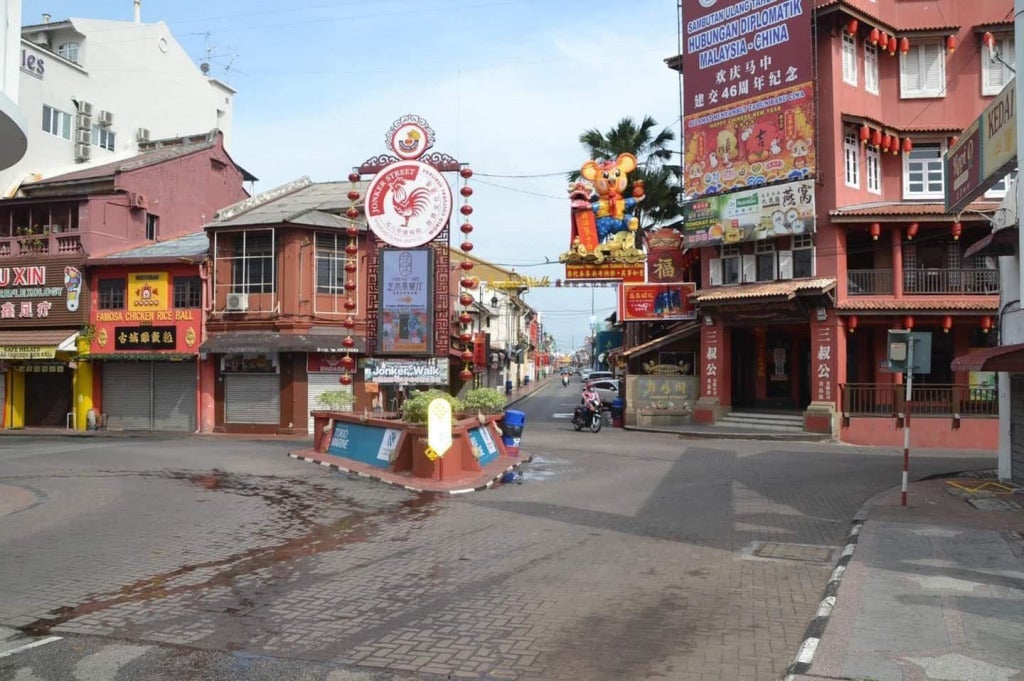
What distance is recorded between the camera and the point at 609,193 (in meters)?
31.2

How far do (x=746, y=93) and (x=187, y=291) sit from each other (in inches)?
838

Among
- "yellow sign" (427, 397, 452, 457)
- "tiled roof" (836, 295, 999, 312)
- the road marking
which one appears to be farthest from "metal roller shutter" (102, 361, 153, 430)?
the road marking

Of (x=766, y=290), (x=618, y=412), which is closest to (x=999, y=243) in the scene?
(x=766, y=290)

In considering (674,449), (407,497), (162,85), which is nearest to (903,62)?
(674,449)

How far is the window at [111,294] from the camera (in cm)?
3081

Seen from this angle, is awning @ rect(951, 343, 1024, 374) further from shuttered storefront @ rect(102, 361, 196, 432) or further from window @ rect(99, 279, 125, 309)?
window @ rect(99, 279, 125, 309)

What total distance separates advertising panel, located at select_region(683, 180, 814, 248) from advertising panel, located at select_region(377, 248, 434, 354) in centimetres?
1278

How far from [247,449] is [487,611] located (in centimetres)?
1698

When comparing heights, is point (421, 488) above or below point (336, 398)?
below

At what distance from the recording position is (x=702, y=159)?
2873 cm

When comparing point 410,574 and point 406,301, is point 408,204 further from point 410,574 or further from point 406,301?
point 410,574

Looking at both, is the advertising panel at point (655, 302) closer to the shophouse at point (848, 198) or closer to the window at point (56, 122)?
the shophouse at point (848, 198)

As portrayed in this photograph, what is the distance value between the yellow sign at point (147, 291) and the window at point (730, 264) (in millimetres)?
20597

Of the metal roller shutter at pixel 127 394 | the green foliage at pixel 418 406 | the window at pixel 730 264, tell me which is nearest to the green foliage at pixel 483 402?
the green foliage at pixel 418 406
